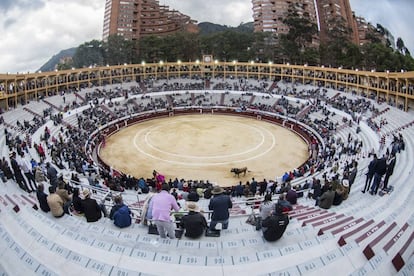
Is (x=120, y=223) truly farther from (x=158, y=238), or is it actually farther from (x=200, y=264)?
(x=200, y=264)

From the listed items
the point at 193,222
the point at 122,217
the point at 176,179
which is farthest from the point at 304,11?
the point at 193,222

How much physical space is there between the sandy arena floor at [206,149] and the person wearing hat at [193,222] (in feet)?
64.0

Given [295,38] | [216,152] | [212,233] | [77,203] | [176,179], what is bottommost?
[216,152]

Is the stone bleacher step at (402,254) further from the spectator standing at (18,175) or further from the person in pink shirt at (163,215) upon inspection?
the spectator standing at (18,175)

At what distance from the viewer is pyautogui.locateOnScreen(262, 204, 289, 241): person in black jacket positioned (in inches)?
326

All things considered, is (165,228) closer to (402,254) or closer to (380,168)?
(402,254)

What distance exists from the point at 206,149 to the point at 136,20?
93386 millimetres

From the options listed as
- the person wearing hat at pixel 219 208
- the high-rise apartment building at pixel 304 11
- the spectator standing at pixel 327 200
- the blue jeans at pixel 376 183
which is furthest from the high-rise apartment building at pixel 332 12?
the person wearing hat at pixel 219 208

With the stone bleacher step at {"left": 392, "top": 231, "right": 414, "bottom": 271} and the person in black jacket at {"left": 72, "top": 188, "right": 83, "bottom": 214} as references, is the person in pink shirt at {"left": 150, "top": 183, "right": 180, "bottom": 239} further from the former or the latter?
the stone bleacher step at {"left": 392, "top": 231, "right": 414, "bottom": 271}

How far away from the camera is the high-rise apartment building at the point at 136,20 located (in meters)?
114

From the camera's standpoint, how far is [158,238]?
8.84 m

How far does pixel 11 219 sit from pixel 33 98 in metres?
46.4

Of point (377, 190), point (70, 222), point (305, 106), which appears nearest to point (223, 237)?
point (70, 222)

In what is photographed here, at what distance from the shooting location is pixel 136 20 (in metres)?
116
